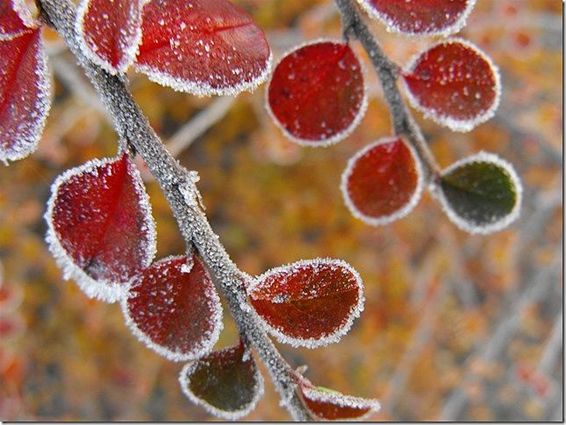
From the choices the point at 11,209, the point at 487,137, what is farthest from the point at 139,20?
the point at 487,137

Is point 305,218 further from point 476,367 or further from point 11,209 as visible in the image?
point 11,209

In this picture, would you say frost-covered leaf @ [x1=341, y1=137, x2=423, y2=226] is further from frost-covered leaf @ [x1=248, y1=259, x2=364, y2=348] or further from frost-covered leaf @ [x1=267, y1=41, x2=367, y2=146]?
frost-covered leaf @ [x1=248, y1=259, x2=364, y2=348]

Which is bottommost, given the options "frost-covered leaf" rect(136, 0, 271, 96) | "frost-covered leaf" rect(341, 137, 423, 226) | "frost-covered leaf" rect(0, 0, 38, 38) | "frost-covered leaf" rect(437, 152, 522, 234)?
"frost-covered leaf" rect(437, 152, 522, 234)

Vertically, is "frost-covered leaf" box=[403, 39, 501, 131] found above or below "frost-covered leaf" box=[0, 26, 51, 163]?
below

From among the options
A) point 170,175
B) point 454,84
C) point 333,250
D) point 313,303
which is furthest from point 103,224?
point 333,250

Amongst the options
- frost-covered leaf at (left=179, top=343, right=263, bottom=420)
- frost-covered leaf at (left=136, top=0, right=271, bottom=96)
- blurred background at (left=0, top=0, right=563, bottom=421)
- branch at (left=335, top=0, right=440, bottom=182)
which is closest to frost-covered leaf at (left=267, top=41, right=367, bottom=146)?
branch at (left=335, top=0, right=440, bottom=182)

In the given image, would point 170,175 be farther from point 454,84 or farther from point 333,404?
point 454,84

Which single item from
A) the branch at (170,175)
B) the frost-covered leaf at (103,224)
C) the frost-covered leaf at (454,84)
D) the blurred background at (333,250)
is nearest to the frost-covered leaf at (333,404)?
the branch at (170,175)
